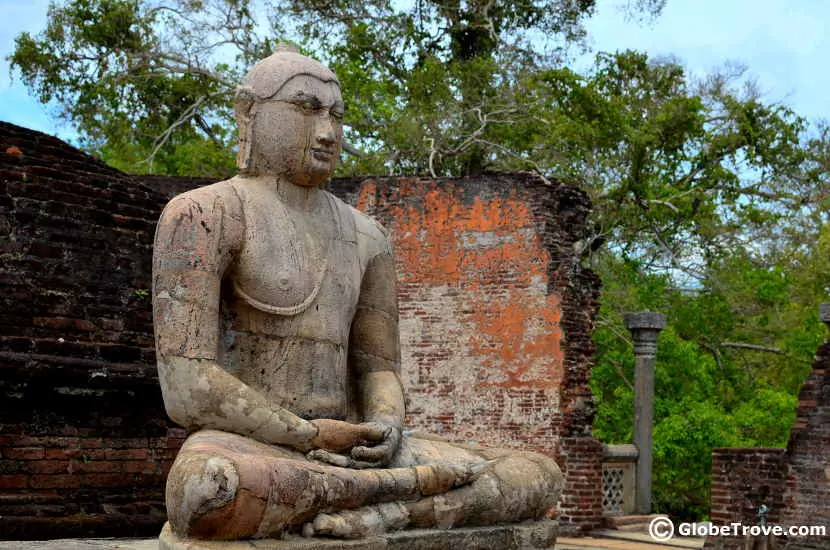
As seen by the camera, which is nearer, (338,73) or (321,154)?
(321,154)

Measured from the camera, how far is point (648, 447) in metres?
14.5

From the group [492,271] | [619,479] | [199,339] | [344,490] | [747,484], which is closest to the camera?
[344,490]

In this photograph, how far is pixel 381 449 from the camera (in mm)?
4645

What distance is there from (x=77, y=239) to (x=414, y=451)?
374cm

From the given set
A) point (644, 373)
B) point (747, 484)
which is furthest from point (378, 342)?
point (644, 373)

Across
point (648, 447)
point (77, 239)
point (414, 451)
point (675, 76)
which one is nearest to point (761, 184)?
point (675, 76)

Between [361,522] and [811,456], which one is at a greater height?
[811,456]

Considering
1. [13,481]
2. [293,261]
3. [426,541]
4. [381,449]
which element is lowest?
[13,481]

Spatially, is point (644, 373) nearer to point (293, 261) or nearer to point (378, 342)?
point (378, 342)

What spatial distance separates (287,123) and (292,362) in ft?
3.11

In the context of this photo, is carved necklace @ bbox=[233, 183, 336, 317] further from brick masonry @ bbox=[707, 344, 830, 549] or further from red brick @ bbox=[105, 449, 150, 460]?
brick masonry @ bbox=[707, 344, 830, 549]

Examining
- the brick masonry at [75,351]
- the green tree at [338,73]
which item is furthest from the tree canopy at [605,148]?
the brick masonry at [75,351]

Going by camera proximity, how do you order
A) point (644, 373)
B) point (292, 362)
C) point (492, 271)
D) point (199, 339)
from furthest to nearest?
point (644, 373) → point (492, 271) → point (292, 362) → point (199, 339)

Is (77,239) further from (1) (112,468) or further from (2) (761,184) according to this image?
(2) (761,184)
